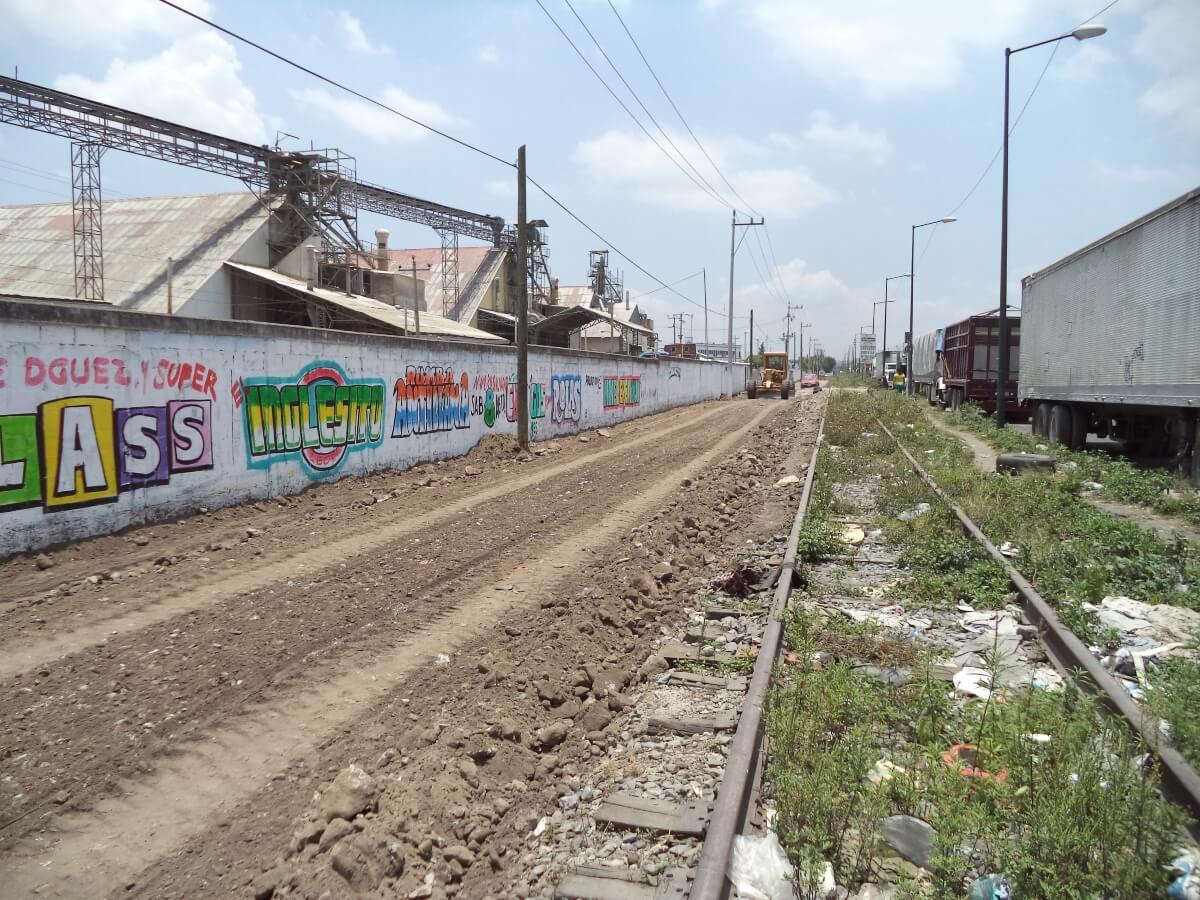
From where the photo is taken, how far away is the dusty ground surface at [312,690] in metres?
3.63

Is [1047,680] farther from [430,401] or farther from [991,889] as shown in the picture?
[430,401]

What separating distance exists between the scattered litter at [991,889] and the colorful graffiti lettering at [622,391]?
2616 cm

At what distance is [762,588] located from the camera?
7754 mm

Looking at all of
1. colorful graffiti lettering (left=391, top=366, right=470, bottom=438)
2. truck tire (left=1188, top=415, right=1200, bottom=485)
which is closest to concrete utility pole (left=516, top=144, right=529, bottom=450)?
colorful graffiti lettering (left=391, top=366, right=470, bottom=438)

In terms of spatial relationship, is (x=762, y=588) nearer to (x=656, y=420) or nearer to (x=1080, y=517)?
(x=1080, y=517)

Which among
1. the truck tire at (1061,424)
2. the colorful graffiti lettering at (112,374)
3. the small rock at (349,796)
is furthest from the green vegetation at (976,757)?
the truck tire at (1061,424)

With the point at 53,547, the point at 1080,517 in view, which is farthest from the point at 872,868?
the point at 53,547

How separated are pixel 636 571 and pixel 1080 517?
5.81 m

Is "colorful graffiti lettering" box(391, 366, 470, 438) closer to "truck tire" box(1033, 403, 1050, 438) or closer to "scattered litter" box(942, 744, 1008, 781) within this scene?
"scattered litter" box(942, 744, 1008, 781)

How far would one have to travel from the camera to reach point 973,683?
5.28m

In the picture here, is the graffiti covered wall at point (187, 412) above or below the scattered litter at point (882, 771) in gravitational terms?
above

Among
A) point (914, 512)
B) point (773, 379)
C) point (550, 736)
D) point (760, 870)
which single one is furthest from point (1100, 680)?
point (773, 379)

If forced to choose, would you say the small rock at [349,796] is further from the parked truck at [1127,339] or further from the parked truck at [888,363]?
the parked truck at [888,363]

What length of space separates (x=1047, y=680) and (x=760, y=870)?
3142 millimetres
